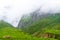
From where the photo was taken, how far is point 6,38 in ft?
496

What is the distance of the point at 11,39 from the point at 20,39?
6134 mm

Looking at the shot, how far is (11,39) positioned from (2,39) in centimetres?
625

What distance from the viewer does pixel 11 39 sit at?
488 feet

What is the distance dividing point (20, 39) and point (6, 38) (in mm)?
8939

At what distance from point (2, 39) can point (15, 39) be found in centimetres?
851

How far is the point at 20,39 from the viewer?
497 ft

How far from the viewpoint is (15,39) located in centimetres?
14900

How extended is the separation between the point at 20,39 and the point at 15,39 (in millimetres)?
3940

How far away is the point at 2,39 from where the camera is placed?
5728 inches

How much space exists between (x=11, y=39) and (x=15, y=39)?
250 cm
